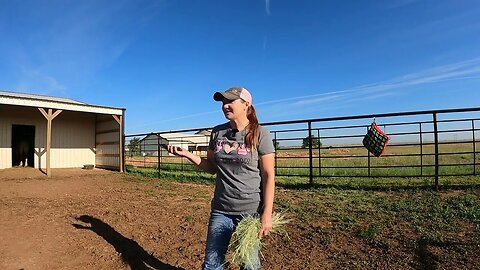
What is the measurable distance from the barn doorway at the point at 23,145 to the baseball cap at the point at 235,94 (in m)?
17.0

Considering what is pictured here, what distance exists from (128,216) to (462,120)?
23.6 feet

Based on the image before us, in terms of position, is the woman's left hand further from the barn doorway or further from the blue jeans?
the barn doorway

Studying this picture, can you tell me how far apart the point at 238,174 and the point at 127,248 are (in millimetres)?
2682

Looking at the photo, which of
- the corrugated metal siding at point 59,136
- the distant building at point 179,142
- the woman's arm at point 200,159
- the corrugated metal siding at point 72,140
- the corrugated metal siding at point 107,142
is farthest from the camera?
the corrugated metal siding at point 72,140

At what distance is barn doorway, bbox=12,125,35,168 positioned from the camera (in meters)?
16.1

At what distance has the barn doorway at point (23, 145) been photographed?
16078mm

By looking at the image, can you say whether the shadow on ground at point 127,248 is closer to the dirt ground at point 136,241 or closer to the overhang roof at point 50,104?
the dirt ground at point 136,241

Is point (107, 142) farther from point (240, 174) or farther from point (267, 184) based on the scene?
point (267, 184)

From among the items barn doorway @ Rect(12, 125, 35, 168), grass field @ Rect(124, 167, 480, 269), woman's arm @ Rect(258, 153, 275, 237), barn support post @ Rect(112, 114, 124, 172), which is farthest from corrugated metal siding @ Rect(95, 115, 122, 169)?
woman's arm @ Rect(258, 153, 275, 237)

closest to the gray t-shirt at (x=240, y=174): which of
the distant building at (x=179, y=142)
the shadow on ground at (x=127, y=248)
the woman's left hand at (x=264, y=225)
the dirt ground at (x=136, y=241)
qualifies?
the woman's left hand at (x=264, y=225)

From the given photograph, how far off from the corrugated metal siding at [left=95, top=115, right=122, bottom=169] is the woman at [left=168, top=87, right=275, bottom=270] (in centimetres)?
1500

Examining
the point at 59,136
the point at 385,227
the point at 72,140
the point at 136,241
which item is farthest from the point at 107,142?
the point at 385,227

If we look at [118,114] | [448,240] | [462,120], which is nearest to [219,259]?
[448,240]

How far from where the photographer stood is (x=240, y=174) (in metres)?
2.29
